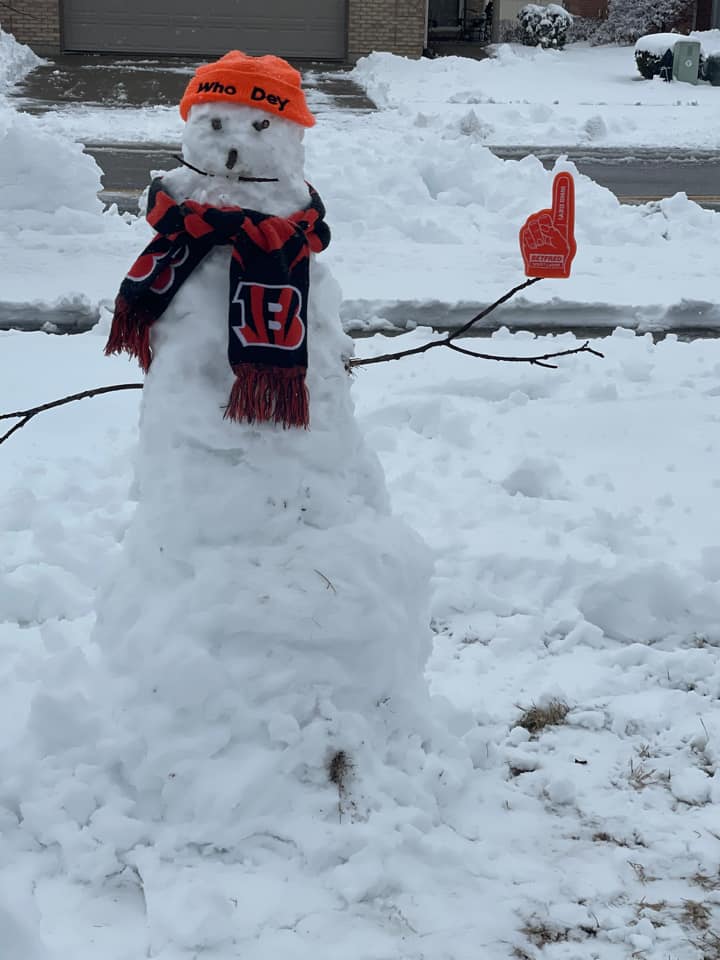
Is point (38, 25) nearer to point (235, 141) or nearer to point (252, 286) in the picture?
point (235, 141)

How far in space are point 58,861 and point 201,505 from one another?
39.0 inches

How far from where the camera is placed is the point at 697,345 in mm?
7723

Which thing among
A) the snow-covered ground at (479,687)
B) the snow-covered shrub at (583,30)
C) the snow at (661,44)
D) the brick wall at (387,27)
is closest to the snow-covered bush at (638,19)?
the snow-covered shrub at (583,30)

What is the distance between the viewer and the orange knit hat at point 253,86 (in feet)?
10.6

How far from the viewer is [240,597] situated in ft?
10.6

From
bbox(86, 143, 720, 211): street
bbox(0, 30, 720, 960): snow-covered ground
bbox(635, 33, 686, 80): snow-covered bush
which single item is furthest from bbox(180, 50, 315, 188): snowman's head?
bbox(635, 33, 686, 80): snow-covered bush

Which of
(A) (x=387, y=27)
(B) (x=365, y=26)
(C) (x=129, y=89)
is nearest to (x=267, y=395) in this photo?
(C) (x=129, y=89)

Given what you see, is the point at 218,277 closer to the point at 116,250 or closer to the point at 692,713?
the point at 692,713

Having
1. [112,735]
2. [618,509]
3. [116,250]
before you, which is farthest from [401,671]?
[116,250]

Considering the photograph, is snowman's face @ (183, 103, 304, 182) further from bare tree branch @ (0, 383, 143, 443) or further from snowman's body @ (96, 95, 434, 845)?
bare tree branch @ (0, 383, 143, 443)

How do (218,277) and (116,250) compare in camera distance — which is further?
(116,250)

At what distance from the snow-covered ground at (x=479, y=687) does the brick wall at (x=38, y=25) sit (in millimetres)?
16292

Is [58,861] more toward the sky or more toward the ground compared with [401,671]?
more toward the ground

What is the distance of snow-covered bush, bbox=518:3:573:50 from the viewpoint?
25.0m
